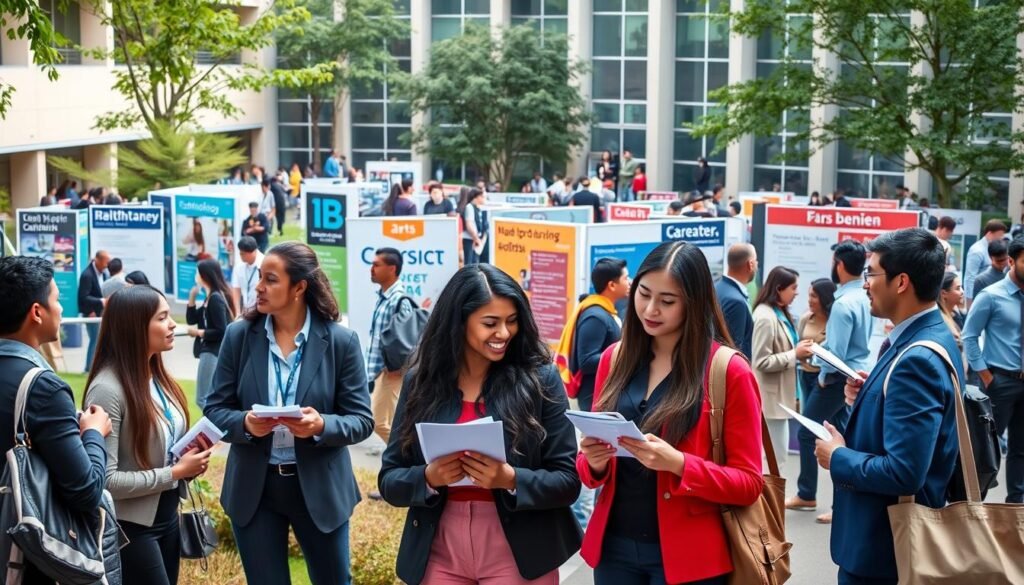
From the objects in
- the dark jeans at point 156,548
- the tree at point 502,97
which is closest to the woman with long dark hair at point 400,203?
the tree at point 502,97

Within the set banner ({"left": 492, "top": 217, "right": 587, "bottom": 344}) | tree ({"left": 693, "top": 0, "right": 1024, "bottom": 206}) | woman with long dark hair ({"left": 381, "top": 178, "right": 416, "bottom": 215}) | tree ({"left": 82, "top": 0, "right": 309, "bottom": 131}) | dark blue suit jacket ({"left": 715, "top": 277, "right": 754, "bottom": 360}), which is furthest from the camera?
woman with long dark hair ({"left": 381, "top": 178, "right": 416, "bottom": 215})

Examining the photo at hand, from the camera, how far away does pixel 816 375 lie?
9.24 metres

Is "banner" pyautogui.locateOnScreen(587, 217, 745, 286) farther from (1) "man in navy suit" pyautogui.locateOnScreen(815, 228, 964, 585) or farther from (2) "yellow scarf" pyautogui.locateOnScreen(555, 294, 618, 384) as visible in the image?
(1) "man in navy suit" pyautogui.locateOnScreen(815, 228, 964, 585)

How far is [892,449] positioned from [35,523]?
8.98ft

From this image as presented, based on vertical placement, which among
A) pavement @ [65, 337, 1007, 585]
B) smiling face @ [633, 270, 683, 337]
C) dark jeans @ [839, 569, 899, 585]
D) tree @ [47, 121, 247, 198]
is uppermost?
tree @ [47, 121, 247, 198]

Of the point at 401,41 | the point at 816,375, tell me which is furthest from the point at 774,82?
the point at 401,41

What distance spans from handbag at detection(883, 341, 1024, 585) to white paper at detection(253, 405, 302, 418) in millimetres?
2212

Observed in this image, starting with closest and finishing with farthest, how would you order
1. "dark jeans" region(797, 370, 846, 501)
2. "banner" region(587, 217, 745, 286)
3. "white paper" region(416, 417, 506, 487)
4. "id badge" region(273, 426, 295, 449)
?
"white paper" region(416, 417, 506, 487)
"id badge" region(273, 426, 295, 449)
"dark jeans" region(797, 370, 846, 501)
"banner" region(587, 217, 745, 286)

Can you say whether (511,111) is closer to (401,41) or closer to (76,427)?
(401,41)

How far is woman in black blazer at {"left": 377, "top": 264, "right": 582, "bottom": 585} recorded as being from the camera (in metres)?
4.28

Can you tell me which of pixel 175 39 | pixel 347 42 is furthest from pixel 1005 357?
pixel 347 42

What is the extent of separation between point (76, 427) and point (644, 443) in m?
1.84

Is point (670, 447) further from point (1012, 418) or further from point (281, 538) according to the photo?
point (1012, 418)

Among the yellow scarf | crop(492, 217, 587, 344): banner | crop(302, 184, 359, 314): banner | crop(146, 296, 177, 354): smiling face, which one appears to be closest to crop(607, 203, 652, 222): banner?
crop(302, 184, 359, 314): banner
